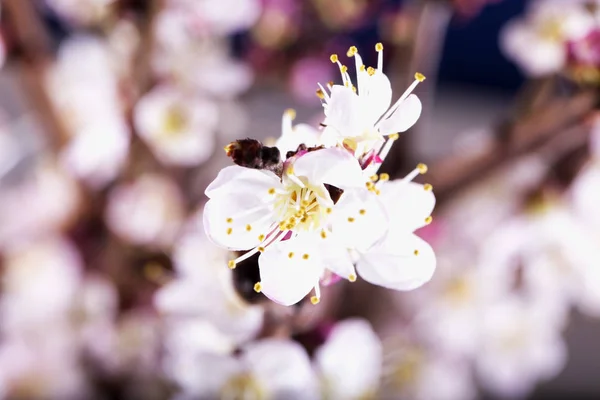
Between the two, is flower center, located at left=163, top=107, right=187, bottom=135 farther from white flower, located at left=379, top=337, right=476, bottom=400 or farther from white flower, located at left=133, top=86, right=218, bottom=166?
white flower, located at left=379, top=337, right=476, bottom=400

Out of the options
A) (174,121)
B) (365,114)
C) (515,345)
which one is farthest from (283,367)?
(515,345)

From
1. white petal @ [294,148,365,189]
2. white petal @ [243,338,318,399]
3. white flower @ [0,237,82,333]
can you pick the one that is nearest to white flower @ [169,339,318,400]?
white petal @ [243,338,318,399]

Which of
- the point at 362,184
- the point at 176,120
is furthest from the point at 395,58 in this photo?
the point at 362,184

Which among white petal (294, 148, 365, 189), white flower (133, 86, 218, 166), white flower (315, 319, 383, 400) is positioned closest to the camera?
white petal (294, 148, 365, 189)

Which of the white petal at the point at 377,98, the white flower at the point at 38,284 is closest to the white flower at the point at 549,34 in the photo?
the white petal at the point at 377,98

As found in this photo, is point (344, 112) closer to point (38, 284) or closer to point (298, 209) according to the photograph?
point (298, 209)
